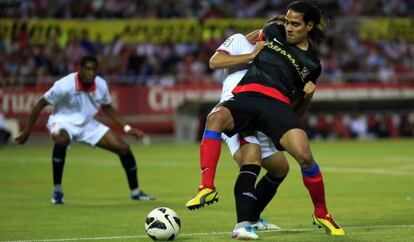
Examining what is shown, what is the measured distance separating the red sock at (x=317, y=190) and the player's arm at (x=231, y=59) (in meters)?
1.30

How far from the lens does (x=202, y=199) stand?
356 inches

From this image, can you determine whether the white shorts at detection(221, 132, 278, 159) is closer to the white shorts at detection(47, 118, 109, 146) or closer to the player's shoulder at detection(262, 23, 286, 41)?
the player's shoulder at detection(262, 23, 286, 41)

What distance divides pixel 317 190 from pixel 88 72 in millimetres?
5632

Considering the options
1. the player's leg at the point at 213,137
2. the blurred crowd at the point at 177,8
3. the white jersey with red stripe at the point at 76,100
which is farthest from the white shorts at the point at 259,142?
the blurred crowd at the point at 177,8

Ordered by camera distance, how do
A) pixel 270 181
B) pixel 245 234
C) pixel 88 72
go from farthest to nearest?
pixel 88 72 → pixel 270 181 → pixel 245 234

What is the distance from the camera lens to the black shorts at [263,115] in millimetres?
9414

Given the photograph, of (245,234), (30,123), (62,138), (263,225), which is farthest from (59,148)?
(245,234)

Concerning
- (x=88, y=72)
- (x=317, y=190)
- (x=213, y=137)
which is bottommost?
(x=317, y=190)

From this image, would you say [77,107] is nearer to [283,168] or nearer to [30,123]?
[30,123]

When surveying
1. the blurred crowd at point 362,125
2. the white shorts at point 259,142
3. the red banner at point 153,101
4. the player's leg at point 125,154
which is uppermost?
the white shorts at point 259,142


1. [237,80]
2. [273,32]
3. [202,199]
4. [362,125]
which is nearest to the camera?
[202,199]

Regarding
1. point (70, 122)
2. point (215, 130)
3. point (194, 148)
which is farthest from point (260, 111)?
point (194, 148)

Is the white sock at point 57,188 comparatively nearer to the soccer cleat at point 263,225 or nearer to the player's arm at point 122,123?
the player's arm at point 122,123

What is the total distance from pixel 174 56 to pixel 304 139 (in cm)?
2548
